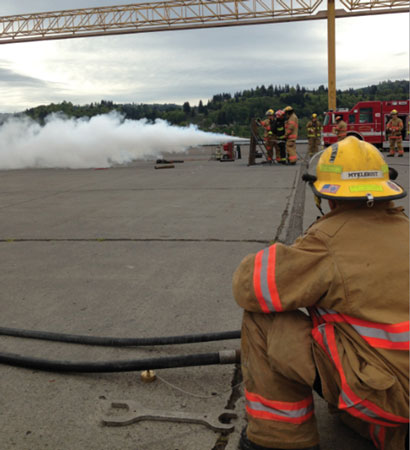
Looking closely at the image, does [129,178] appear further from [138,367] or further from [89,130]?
[138,367]

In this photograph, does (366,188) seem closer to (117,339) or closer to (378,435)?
(378,435)

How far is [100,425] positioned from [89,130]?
1986cm

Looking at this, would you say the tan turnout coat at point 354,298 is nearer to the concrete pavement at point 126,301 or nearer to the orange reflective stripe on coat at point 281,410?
the orange reflective stripe on coat at point 281,410

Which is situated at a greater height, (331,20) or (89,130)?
(331,20)

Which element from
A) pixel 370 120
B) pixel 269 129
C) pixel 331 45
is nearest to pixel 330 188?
pixel 269 129

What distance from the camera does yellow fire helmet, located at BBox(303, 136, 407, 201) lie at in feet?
5.64

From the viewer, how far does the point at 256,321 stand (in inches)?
72.2

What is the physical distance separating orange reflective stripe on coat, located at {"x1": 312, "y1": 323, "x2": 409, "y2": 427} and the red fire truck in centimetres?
2050

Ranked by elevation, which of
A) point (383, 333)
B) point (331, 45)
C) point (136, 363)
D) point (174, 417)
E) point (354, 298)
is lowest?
point (174, 417)

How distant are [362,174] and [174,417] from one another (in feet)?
4.47

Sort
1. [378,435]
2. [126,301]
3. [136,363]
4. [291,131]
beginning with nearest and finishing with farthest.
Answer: [378,435]
[136,363]
[126,301]
[291,131]

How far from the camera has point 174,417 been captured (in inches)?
84.4

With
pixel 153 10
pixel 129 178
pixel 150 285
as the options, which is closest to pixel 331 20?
pixel 153 10

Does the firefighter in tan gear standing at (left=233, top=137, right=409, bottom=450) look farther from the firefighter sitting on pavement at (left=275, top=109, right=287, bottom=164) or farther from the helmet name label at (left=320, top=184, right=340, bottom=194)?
the firefighter sitting on pavement at (left=275, top=109, right=287, bottom=164)
